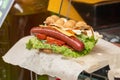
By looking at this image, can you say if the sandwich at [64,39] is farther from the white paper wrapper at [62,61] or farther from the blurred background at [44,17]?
the blurred background at [44,17]

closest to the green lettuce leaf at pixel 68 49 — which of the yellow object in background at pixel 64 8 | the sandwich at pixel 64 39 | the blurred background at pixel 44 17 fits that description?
the sandwich at pixel 64 39

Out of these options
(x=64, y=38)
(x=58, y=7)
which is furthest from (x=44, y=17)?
(x=64, y=38)

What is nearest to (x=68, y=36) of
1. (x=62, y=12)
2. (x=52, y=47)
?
(x=52, y=47)

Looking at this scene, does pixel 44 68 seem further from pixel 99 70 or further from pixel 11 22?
pixel 11 22

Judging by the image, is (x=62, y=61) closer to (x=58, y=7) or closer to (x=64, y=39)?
(x=64, y=39)

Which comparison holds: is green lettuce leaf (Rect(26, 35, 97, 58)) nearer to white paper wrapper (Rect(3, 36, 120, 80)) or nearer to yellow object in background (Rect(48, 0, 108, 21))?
white paper wrapper (Rect(3, 36, 120, 80))

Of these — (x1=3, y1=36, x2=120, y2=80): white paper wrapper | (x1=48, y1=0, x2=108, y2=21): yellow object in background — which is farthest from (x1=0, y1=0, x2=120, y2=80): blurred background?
(x1=3, y1=36, x2=120, y2=80): white paper wrapper
